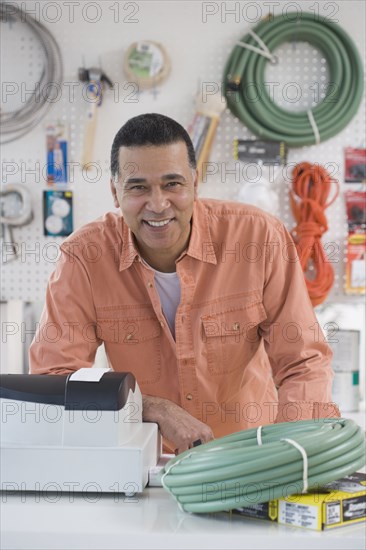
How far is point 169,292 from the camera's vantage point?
2238 millimetres

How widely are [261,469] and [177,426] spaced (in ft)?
A: 1.70

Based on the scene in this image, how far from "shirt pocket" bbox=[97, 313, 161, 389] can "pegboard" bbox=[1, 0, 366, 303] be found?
42.7 inches

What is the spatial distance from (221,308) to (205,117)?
120 cm

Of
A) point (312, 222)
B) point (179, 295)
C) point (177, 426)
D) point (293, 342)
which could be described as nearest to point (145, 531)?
point (177, 426)

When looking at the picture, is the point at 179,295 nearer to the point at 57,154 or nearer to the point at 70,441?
the point at 70,441

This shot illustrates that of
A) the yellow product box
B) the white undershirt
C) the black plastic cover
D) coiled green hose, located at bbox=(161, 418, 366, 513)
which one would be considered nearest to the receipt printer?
the black plastic cover

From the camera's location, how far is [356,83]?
316 cm

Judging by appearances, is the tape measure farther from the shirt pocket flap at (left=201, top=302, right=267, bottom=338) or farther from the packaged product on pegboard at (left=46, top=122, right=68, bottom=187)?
the shirt pocket flap at (left=201, top=302, right=267, bottom=338)

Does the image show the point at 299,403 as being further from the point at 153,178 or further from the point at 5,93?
the point at 5,93

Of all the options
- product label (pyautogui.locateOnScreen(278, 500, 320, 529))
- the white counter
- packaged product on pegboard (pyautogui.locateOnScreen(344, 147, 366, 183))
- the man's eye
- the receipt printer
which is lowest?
the white counter

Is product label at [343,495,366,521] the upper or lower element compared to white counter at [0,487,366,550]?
upper

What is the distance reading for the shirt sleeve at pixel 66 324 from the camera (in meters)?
2.04

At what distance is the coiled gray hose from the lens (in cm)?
318

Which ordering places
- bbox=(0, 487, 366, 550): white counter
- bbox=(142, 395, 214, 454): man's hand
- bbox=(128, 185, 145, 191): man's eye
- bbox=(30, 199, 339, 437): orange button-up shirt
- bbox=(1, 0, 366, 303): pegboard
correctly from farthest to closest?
bbox=(1, 0, 366, 303): pegboard, bbox=(30, 199, 339, 437): orange button-up shirt, bbox=(128, 185, 145, 191): man's eye, bbox=(142, 395, 214, 454): man's hand, bbox=(0, 487, 366, 550): white counter
